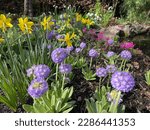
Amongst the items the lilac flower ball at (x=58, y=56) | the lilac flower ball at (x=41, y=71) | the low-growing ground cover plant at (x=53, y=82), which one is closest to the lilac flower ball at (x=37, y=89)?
the low-growing ground cover plant at (x=53, y=82)

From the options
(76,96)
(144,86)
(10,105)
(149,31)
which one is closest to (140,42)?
(149,31)

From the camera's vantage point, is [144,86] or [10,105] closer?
[10,105]

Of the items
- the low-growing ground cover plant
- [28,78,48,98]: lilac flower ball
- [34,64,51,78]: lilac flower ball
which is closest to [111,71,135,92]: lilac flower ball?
the low-growing ground cover plant

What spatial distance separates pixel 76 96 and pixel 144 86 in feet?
2.72

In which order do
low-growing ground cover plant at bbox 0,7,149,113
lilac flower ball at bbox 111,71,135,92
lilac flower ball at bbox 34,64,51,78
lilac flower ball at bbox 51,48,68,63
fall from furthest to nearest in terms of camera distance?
lilac flower ball at bbox 51,48,68,63 < lilac flower ball at bbox 34,64,51,78 < low-growing ground cover plant at bbox 0,7,149,113 < lilac flower ball at bbox 111,71,135,92

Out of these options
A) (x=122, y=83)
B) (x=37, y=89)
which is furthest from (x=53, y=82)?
(x=122, y=83)

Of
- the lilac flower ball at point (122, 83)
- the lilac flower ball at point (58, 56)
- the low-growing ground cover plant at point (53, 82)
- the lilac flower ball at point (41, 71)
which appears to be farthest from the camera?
the lilac flower ball at point (58, 56)

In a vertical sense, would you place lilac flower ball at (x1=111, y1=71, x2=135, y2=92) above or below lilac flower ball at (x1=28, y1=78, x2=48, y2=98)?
above

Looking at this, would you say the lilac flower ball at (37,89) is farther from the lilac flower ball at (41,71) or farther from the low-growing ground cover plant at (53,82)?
the lilac flower ball at (41,71)

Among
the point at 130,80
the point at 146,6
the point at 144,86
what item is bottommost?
the point at 146,6

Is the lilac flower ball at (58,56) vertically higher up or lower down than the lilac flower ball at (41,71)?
higher up

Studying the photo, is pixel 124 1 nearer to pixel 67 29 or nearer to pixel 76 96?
pixel 67 29

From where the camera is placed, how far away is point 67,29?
18.1ft

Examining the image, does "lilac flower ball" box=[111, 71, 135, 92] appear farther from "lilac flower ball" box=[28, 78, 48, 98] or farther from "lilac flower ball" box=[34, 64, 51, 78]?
"lilac flower ball" box=[34, 64, 51, 78]
